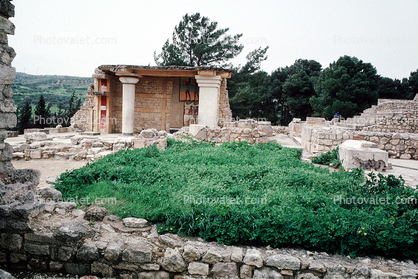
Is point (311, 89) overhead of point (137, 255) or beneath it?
overhead

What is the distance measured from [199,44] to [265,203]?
73.8 ft

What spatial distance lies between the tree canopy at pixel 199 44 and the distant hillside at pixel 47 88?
14.5 meters

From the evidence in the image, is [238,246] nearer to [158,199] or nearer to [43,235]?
[158,199]

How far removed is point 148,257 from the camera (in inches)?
122

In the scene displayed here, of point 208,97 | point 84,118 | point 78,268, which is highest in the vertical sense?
point 208,97

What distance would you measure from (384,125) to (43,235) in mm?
16285

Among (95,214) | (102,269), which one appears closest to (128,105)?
(95,214)

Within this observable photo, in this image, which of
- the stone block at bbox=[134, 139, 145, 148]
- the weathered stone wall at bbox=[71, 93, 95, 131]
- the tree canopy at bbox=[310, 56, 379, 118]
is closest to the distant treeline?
the tree canopy at bbox=[310, 56, 379, 118]

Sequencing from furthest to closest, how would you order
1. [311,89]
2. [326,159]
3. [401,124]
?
[311,89] → [401,124] → [326,159]

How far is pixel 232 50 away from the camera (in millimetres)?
25203

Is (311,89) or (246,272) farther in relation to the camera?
(311,89)

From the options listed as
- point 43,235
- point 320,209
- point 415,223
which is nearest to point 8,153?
point 43,235

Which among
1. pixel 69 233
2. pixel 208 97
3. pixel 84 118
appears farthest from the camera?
pixel 84 118

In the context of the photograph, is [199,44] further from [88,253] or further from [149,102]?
[88,253]
